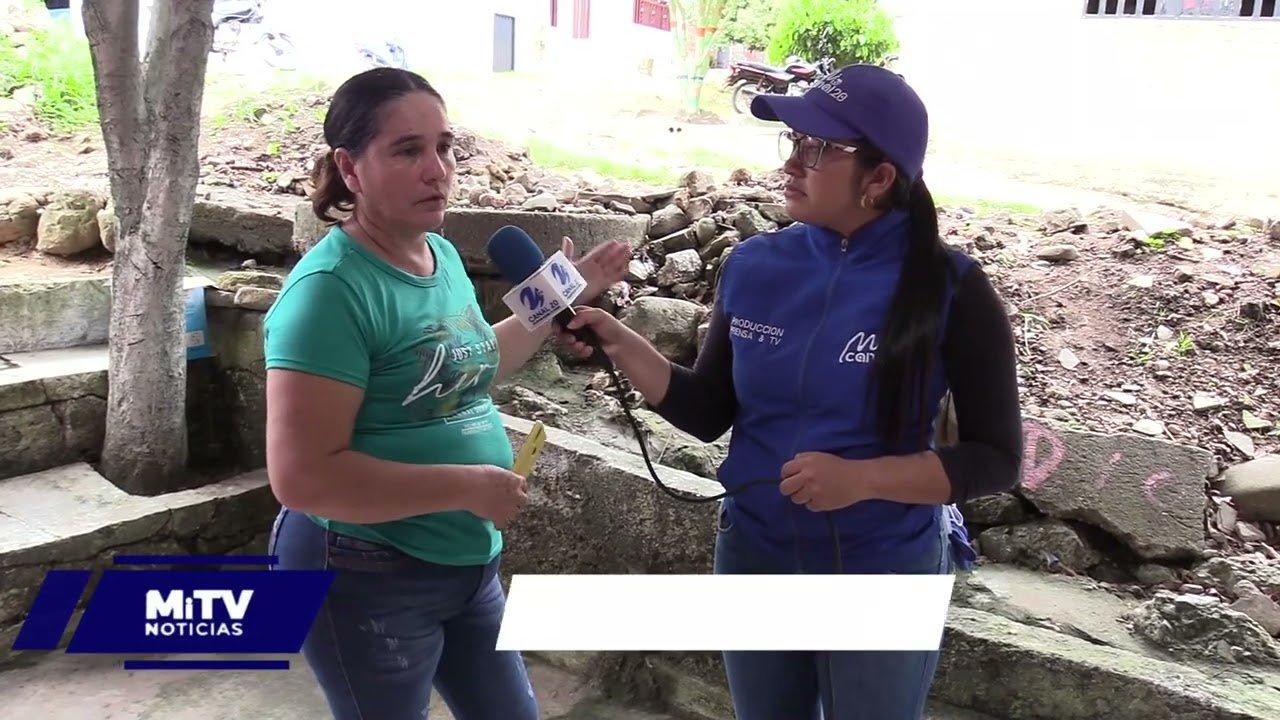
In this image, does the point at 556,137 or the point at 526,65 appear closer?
the point at 526,65

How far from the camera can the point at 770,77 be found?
3570mm

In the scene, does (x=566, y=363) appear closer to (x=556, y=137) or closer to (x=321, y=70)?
(x=556, y=137)

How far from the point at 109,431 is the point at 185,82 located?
1.32 metres

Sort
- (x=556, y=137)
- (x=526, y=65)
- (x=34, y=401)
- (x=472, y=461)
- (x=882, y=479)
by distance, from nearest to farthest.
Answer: (x=882, y=479)
(x=472, y=461)
(x=34, y=401)
(x=526, y=65)
(x=556, y=137)

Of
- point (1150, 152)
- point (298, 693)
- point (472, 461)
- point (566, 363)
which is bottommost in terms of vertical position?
point (298, 693)

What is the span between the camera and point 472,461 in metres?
1.47

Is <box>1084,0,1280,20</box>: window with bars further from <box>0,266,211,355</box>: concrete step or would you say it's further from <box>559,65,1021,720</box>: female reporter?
<box>0,266,211,355</box>: concrete step

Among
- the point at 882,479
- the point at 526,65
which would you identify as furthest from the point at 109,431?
the point at 882,479

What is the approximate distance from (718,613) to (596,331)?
0.53 meters

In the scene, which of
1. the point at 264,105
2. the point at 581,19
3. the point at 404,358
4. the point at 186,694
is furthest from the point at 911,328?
the point at 264,105

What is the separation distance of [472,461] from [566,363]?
2.39 metres

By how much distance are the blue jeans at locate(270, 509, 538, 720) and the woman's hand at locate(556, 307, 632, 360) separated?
39 centimetres

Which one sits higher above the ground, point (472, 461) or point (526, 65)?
point (526, 65)

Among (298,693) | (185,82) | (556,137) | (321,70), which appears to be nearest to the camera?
(298,693)
